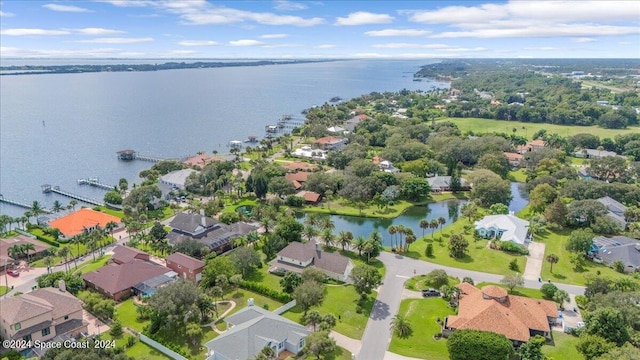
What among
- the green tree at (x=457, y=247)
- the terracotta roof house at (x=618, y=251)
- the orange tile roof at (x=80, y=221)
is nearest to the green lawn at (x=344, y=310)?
the green tree at (x=457, y=247)

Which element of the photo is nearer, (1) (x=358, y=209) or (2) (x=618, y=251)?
(2) (x=618, y=251)

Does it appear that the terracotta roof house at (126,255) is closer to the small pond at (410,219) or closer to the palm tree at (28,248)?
Result: the palm tree at (28,248)

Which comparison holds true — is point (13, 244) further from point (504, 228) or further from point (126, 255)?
point (504, 228)

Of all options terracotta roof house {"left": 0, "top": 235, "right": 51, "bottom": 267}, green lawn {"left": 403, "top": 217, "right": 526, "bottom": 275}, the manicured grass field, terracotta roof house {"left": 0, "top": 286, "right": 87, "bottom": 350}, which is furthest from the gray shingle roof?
the manicured grass field

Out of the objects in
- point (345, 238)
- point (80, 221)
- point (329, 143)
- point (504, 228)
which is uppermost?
point (329, 143)

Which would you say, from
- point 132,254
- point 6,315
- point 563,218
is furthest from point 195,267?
point 563,218

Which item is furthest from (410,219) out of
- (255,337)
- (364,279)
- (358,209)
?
(255,337)

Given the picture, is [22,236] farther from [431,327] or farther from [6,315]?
[431,327]

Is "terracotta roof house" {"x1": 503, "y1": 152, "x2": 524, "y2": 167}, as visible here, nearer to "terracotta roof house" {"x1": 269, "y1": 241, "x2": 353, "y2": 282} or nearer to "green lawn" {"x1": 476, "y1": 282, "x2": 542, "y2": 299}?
"green lawn" {"x1": 476, "y1": 282, "x2": 542, "y2": 299}
